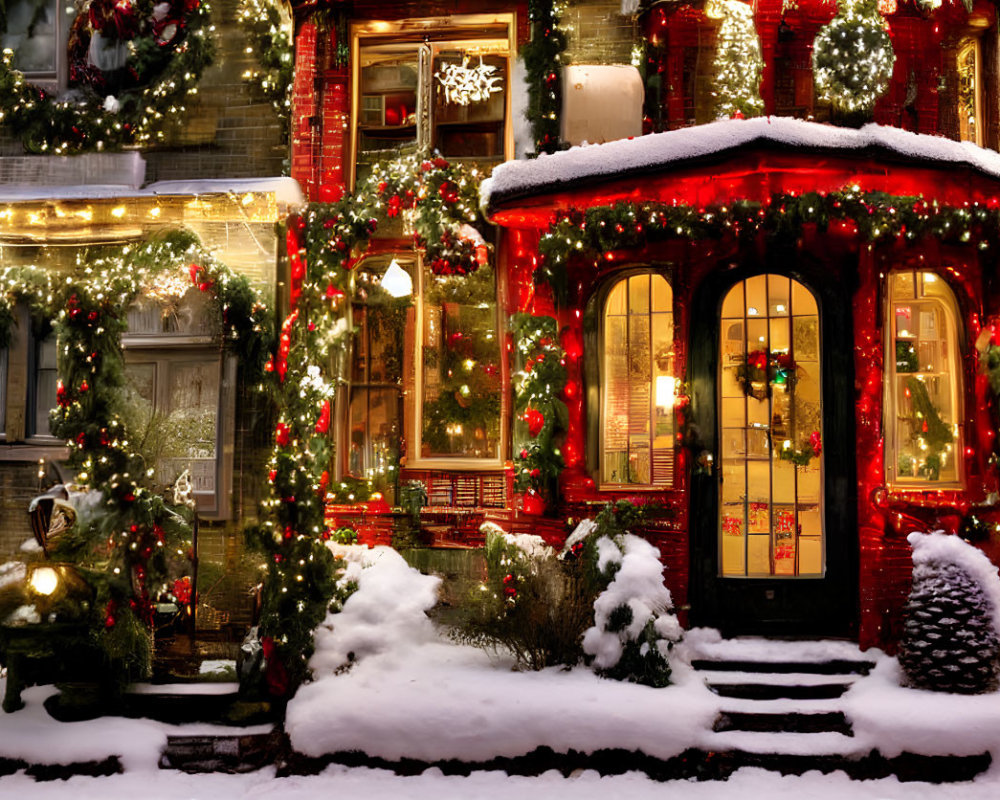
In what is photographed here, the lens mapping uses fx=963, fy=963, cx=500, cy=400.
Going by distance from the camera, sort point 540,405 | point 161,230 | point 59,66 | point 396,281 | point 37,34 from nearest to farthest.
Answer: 1. point 540,405
2. point 396,281
3. point 161,230
4. point 59,66
5. point 37,34

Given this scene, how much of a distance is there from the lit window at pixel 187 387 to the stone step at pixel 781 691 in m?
5.16

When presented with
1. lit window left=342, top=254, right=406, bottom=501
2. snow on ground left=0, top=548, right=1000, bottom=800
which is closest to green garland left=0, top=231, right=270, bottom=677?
snow on ground left=0, top=548, right=1000, bottom=800

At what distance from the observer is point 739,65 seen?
8.69 m

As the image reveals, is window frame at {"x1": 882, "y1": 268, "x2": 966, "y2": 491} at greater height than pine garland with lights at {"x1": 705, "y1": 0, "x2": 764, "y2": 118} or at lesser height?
lesser

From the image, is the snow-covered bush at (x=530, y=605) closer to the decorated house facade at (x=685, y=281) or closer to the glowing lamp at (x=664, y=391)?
the decorated house facade at (x=685, y=281)

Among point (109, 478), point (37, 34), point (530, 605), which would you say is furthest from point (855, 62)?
point (37, 34)

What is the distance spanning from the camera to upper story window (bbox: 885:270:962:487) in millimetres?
8875

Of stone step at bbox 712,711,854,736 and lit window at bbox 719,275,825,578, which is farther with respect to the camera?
lit window at bbox 719,275,825,578

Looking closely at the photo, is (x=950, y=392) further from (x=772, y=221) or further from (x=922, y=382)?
(x=772, y=221)

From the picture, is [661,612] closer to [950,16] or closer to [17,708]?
[17,708]

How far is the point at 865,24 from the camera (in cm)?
831

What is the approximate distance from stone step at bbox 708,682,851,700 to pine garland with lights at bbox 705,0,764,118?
492 cm

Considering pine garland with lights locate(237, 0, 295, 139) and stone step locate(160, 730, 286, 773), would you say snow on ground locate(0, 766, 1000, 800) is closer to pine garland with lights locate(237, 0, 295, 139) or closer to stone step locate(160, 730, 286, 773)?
stone step locate(160, 730, 286, 773)

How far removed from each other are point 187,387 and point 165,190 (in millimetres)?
1995
